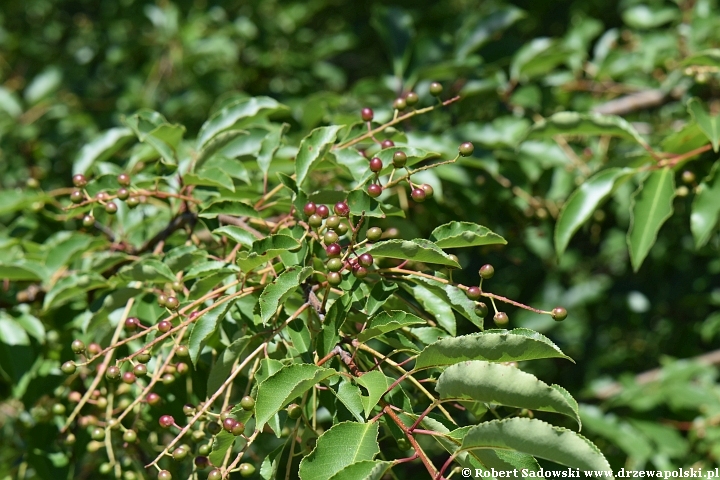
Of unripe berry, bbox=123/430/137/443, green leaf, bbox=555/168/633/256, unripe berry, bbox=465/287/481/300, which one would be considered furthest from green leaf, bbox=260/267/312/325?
green leaf, bbox=555/168/633/256

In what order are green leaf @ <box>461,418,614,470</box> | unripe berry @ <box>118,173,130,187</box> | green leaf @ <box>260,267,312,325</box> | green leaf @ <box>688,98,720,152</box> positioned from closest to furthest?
green leaf @ <box>461,418,614,470</box>, green leaf @ <box>260,267,312,325</box>, unripe berry @ <box>118,173,130,187</box>, green leaf @ <box>688,98,720,152</box>

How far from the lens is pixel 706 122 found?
1.70 m

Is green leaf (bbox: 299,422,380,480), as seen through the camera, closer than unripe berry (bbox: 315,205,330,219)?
Yes

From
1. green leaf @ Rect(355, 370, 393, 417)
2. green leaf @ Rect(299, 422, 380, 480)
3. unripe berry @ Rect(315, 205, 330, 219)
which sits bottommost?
green leaf @ Rect(299, 422, 380, 480)

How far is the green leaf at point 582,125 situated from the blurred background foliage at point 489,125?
→ 0.22ft

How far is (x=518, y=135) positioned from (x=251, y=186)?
903 millimetres

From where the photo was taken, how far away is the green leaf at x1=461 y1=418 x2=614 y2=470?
91 centimetres

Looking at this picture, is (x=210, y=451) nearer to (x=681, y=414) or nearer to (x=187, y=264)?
(x=187, y=264)

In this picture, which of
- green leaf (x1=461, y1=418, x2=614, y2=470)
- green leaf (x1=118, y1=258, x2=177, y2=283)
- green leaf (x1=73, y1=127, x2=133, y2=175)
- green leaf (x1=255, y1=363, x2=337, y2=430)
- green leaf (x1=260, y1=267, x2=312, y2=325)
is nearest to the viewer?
green leaf (x1=461, y1=418, x2=614, y2=470)

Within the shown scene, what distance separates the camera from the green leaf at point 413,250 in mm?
1126

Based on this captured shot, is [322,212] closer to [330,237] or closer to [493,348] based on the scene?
[330,237]

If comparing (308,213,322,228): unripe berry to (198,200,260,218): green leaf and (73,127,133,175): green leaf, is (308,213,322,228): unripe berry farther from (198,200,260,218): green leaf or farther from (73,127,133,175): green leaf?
(73,127,133,175): green leaf

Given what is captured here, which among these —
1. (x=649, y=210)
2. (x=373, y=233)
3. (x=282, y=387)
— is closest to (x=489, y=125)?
(x=649, y=210)

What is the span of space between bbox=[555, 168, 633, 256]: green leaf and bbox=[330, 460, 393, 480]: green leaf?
989 mm
